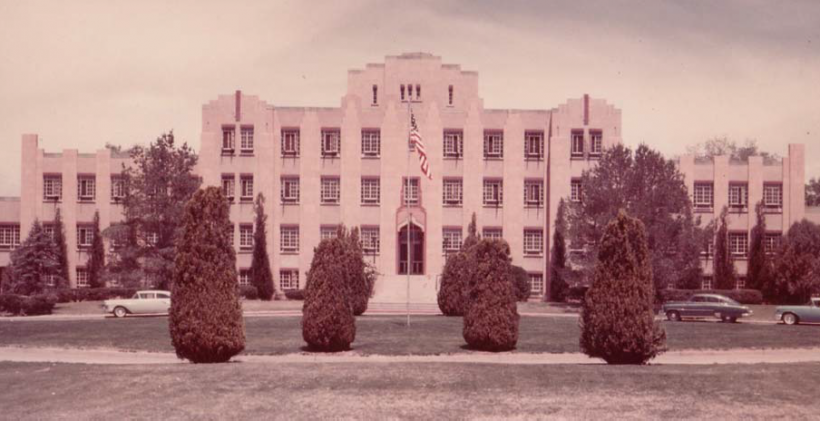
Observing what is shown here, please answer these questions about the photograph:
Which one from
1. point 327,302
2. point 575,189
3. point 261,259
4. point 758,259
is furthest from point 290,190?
point 327,302

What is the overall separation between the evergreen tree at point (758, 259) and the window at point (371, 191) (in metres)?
26.7

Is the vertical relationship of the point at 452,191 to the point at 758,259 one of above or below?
above

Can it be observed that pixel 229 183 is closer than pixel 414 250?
Yes

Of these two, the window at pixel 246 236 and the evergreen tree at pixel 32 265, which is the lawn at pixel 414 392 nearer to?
the evergreen tree at pixel 32 265

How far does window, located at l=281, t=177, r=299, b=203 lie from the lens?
66.9 metres

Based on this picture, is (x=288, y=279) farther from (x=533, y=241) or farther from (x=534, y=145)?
(x=534, y=145)

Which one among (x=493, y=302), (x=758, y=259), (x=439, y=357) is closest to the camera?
(x=439, y=357)

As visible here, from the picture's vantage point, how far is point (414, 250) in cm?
6781

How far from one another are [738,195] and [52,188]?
50.1 m

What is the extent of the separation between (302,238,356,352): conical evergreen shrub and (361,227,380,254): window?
39.2 meters

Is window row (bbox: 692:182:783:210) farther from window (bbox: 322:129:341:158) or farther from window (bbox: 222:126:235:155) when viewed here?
window (bbox: 222:126:235:155)

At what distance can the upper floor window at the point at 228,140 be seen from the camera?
66750 mm

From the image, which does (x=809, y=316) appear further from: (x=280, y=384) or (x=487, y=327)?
(x=280, y=384)

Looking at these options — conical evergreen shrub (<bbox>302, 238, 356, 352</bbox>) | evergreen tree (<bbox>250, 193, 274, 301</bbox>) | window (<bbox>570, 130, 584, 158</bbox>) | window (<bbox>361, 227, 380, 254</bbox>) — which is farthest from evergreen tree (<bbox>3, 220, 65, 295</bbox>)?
conical evergreen shrub (<bbox>302, 238, 356, 352</bbox>)
